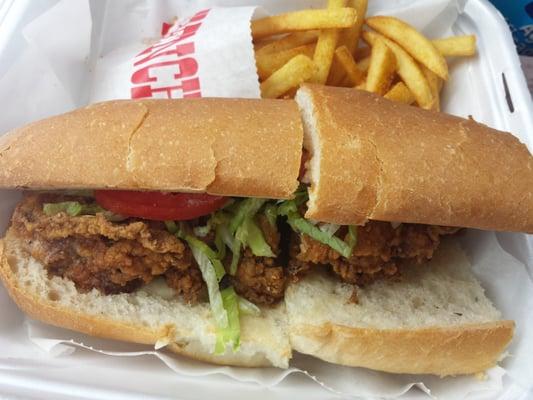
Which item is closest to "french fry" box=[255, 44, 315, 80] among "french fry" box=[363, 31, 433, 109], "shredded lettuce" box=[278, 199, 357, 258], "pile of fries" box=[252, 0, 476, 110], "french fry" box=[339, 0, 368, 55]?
"pile of fries" box=[252, 0, 476, 110]

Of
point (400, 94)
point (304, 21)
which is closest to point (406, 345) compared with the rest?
point (400, 94)

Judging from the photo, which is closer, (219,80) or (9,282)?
(9,282)

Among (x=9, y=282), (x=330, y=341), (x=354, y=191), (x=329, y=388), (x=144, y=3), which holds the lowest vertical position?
(x=329, y=388)

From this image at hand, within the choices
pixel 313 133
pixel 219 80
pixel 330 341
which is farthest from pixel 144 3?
pixel 330 341

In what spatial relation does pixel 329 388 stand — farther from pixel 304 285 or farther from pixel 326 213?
pixel 326 213

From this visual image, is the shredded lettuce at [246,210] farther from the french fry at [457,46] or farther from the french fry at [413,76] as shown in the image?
the french fry at [457,46]

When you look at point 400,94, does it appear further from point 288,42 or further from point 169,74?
point 169,74

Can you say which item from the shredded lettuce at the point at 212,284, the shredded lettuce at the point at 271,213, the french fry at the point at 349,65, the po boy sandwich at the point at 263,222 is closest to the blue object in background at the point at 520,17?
the french fry at the point at 349,65
